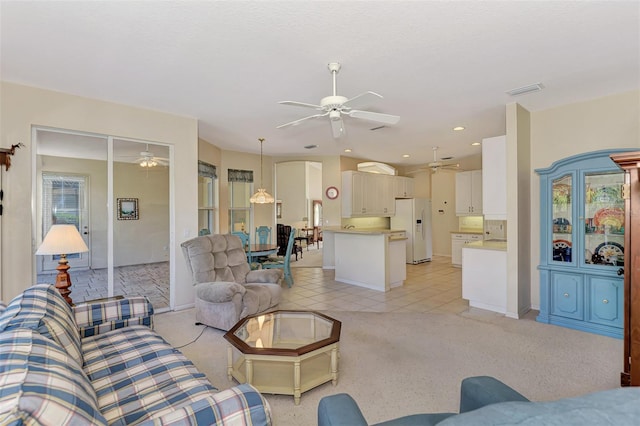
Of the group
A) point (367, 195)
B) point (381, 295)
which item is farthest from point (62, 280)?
point (367, 195)

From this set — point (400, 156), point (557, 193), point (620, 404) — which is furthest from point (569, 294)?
point (400, 156)

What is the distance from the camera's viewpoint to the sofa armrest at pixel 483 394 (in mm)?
1309

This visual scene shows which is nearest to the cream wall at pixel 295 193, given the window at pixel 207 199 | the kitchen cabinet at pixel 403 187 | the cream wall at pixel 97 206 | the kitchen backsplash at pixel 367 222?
the kitchen backsplash at pixel 367 222

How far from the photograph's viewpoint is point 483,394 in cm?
133

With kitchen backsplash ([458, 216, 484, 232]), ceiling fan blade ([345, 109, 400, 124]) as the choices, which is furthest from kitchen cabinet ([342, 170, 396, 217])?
ceiling fan blade ([345, 109, 400, 124])

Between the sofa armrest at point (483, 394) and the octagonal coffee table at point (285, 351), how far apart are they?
1129mm

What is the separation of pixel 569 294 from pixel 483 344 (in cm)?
135

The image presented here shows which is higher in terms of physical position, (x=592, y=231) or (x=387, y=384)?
(x=592, y=231)

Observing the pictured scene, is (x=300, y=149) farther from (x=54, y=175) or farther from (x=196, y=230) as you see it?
(x=54, y=175)

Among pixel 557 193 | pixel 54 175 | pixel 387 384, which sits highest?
pixel 54 175

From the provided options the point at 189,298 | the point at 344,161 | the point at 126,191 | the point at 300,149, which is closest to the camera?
the point at 126,191

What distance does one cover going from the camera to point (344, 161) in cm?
770

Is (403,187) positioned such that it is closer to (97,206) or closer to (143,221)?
(143,221)

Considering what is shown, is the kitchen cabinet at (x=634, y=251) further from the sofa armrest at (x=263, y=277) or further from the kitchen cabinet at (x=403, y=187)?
the kitchen cabinet at (x=403, y=187)
